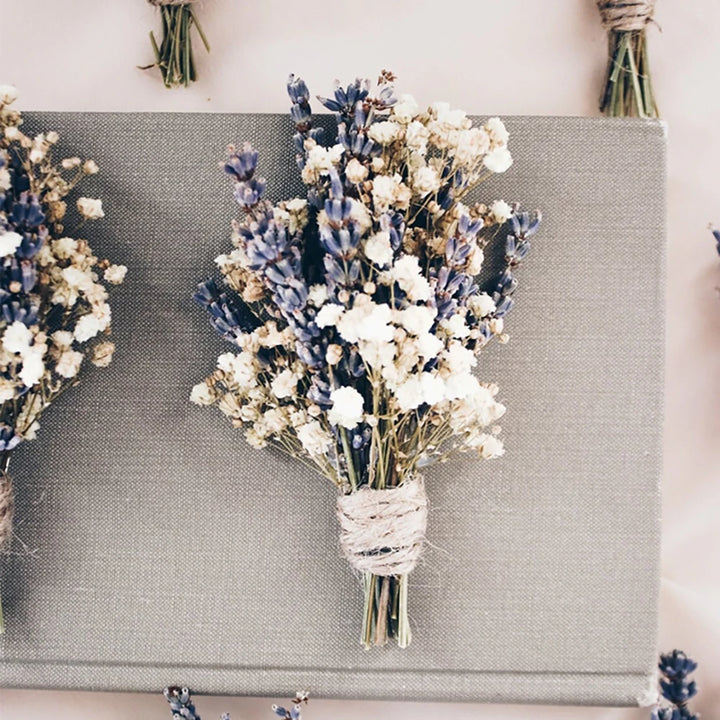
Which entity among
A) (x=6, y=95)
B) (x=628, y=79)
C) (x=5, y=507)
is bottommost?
(x=5, y=507)

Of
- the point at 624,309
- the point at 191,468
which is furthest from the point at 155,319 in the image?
the point at 624,309

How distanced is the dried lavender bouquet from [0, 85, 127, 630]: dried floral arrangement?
0.57 ft

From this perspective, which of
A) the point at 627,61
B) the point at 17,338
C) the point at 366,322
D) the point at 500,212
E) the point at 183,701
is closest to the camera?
the point at 366,322

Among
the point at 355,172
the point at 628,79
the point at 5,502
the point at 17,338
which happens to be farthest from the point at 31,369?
the point at 628,79

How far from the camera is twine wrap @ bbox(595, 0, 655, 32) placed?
3.92 ft

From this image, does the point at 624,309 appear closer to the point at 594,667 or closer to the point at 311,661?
the point at 594,667

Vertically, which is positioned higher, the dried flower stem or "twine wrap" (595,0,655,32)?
"twine wrap" (595,0,655,32)

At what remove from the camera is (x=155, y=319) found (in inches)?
43.8

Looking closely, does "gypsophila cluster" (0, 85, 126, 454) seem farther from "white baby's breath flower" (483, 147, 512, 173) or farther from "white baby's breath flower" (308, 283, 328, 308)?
"white baby's breath flower" (483, 147, 512, 173)

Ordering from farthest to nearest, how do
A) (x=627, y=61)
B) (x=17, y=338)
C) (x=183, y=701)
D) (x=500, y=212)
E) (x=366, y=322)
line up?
(x=627, y=61), (x=183, y=701), (x=500, y=212), (x=17, y=338), (x=366, y=322)

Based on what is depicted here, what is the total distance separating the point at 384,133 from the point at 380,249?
0.58 ft

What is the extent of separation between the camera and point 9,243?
0.88 meters

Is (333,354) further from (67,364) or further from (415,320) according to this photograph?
(67,364)

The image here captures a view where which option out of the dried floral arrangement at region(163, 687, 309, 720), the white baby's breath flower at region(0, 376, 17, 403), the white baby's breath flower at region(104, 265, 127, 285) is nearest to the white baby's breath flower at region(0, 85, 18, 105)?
the white baby's breath flower at region(104, 265, 127, 285)
